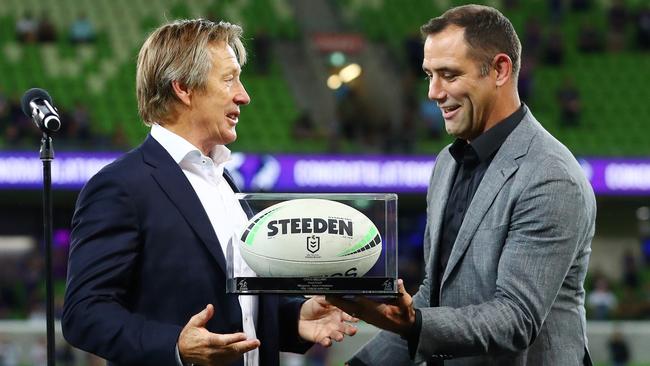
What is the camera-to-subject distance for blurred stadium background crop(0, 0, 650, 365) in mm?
15164

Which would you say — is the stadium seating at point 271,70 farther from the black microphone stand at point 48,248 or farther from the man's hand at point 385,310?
the man's hand at point 385,310

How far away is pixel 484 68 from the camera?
335 centimetres

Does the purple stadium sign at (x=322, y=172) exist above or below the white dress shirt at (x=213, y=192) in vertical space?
below

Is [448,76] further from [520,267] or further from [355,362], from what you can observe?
[355,362]

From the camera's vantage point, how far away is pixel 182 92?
3.19 meters

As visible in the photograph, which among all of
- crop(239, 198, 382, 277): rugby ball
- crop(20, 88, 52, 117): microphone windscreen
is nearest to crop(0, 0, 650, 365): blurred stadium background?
crop(20, 88, 52, 117): microphone windscreen

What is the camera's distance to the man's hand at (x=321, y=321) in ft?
10.7

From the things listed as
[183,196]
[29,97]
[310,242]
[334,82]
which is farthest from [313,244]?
[334,82]

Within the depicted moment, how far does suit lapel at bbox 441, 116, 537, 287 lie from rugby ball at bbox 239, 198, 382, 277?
43cm

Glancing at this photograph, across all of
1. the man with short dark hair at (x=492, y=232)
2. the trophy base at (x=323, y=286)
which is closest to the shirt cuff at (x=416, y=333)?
the man with short dark hair at (x=492, y=232)

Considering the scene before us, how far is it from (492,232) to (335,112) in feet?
47.2

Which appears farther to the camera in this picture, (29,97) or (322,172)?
(322,172)

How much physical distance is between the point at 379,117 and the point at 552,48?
10.8ft

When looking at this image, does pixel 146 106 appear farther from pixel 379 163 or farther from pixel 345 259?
pixel 379 163
